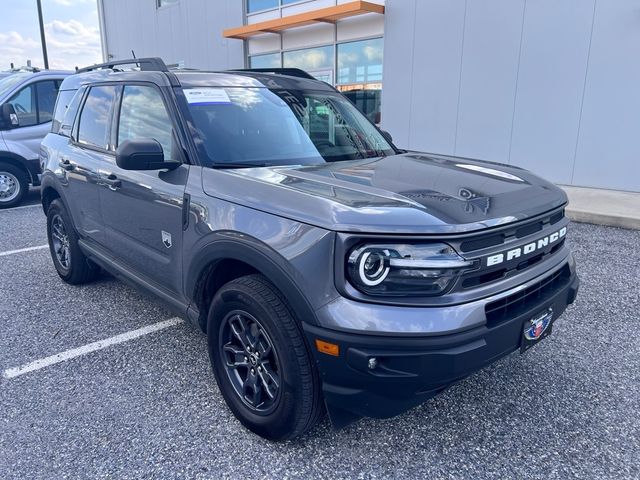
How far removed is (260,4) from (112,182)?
474 inches

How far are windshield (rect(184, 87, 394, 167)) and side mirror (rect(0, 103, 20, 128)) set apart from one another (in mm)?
6521

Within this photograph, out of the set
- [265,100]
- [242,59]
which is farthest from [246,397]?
[242,59]

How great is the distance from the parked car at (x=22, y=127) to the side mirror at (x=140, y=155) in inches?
263

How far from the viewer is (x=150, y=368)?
10.4 feet

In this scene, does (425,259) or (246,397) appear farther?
(246,397)

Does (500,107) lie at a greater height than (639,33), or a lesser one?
lesser

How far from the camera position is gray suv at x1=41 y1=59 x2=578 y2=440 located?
77.5 inches

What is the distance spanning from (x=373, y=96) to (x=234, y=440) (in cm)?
1027

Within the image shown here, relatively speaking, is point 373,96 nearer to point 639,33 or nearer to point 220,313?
point 639,33

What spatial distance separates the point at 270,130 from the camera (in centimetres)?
310

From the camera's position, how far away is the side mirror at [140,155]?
2.63 meters

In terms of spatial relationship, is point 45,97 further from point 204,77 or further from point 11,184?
point 204,77

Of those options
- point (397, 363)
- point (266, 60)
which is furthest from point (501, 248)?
point (266, 60)

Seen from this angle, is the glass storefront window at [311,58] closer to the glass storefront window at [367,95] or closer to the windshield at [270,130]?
the glass storefront window at [367,95]
